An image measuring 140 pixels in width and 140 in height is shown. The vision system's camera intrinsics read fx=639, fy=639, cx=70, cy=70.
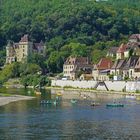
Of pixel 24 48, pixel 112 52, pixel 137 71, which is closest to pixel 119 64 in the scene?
pixel 137 71

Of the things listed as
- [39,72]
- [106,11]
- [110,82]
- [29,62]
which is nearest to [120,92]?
[110,82]

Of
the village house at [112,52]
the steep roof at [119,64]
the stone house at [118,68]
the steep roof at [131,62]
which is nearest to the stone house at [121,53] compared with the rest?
the village house at [112,52]

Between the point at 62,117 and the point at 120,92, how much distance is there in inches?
1210

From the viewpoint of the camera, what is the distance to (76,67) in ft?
350

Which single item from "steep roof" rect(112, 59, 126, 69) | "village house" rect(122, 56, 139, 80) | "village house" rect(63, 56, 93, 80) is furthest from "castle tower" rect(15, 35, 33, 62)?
"village house" rect(122, 56, 139, 80)

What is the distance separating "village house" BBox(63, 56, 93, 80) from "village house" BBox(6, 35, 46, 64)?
28293 mm

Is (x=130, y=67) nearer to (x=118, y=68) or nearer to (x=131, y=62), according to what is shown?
(x=131, y=62)

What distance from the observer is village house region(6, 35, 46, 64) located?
138625mm

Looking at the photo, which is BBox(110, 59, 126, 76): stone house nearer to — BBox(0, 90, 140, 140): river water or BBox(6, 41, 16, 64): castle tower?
BBox(0, 90, 140, 140): river water

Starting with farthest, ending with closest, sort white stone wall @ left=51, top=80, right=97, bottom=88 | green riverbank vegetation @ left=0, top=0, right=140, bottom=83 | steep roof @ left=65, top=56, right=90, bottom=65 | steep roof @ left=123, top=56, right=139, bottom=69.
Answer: green riverbank vegetation @ left=0, top=0, right=140, bottom=83, steep roof @ left=65, top=56, right=90, bottom=65, steep roof @ left=123, top=56, right=139, bottom=69, white stone wall @ left=51, top=80, right=97, bottom=88

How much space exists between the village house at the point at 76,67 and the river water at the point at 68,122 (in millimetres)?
41877

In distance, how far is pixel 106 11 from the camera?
164875mm

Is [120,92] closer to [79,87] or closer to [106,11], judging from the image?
[79,87]

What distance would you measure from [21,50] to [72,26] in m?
19.1
